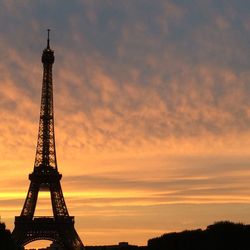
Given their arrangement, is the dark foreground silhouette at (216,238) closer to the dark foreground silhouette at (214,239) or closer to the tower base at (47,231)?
the dark foreground silhouette at (214,239)

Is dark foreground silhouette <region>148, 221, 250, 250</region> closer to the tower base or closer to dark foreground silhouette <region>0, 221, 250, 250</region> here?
dark foreground silhouette <region>0, 221, 250, 250</region>

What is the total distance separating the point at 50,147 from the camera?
452ft

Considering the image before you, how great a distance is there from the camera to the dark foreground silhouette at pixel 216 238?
287 feet

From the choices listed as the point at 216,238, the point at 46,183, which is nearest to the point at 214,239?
the point at 216,238

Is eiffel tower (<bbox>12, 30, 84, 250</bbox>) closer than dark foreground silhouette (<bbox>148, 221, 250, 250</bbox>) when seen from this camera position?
No

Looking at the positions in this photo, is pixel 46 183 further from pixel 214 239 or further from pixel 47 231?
pixel 214 239

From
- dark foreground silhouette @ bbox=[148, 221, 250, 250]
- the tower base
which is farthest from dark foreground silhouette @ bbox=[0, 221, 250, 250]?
the tower base

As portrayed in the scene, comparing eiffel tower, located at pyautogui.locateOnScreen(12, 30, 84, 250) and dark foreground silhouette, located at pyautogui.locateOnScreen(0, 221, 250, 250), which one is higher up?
eiffel tower, located at pyautogui.locateOnScreen(12, 30, 84, 250)

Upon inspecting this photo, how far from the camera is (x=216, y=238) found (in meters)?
90.3

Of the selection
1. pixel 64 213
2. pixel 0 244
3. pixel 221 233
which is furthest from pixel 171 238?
pixel 64 213

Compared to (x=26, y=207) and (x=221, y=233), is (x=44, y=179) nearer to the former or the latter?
(x=26, y=207)

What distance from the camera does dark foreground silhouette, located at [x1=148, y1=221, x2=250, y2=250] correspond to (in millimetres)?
87500

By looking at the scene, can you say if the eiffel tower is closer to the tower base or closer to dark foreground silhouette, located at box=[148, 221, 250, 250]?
the tower base

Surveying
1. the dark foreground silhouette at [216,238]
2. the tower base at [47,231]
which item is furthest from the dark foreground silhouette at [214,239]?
the tower base at [47,231]
